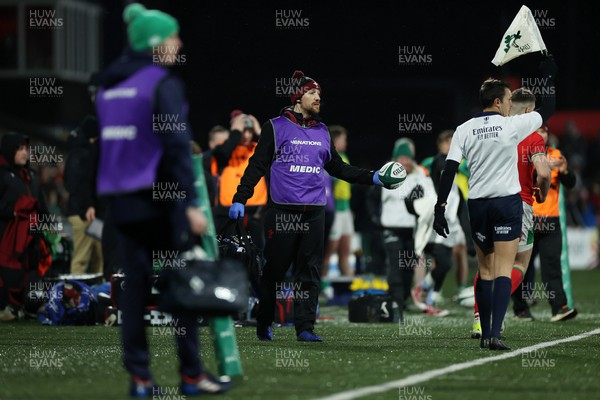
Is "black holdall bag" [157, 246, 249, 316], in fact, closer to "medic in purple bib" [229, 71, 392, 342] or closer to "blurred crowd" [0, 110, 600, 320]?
"medic in purple bib" [229, 71, 392, 342]

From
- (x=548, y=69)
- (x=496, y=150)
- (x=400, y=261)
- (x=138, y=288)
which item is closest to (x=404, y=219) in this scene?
(x=400, y=261)

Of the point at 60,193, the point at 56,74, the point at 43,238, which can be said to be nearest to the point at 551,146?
the point at 43,238

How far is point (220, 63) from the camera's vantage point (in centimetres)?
1961

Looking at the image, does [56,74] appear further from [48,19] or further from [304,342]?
[304,342]

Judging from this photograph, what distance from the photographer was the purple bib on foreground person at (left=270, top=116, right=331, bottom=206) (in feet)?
36.8

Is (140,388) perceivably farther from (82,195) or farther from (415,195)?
(415,195)

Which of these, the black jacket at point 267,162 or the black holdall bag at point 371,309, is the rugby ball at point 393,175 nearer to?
the black jacket at point 267,162

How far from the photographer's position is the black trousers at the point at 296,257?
36.7 ft

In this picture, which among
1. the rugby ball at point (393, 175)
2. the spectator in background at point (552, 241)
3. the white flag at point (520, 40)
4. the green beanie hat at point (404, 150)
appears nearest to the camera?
the rugby ball at point (393, 175)

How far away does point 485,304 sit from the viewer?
34.5ft

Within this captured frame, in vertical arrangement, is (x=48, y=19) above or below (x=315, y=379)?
above

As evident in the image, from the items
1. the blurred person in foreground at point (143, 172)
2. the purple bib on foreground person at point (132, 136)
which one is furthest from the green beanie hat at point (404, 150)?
the purple bib on foreground person at point (132, 136)

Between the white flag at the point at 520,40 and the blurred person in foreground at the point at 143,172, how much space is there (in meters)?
4.26

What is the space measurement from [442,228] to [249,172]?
192 centimetres
